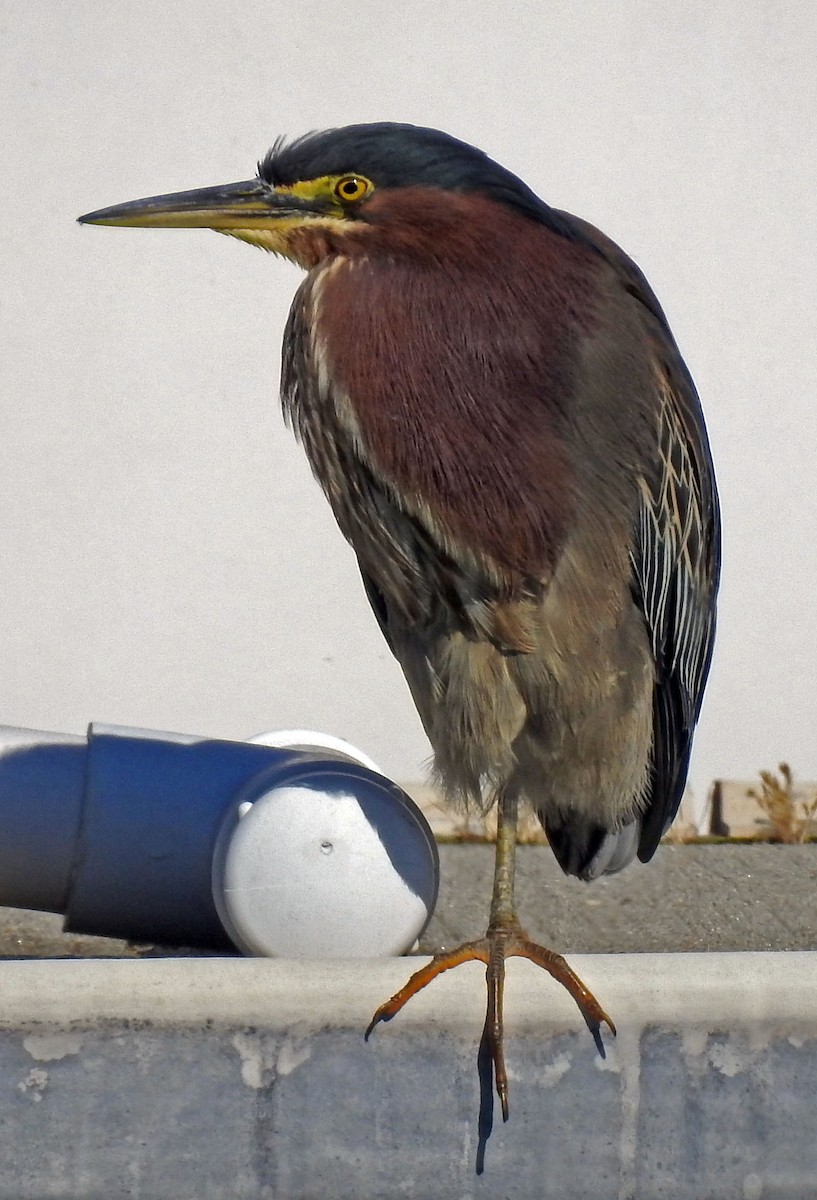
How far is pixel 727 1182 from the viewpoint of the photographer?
6.43 feet

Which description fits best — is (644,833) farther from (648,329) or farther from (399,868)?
(648,329)

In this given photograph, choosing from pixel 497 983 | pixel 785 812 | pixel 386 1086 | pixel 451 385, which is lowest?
pixel 386 1086

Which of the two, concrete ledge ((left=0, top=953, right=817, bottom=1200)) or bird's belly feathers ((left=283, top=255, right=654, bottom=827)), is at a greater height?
bird's belly feathers ((left=283, top=255, right=654, bottom=827))

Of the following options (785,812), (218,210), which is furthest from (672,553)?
(785,812)

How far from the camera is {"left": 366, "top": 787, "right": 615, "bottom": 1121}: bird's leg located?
1937 mm

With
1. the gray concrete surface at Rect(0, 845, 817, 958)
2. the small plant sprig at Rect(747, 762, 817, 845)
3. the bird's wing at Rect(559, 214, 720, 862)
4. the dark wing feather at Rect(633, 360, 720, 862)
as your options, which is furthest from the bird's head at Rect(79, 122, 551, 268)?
the small plant sprig at Rect(747, 762, 817, 845)

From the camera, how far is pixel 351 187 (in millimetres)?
2078

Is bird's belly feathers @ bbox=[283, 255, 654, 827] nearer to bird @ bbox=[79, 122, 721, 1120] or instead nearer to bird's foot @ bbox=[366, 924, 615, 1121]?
bird @ bbox=[79, 122, 721, 1120]

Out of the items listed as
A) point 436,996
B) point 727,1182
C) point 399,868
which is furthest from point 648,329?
point 727,1182

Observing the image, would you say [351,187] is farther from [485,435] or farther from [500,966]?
[500,966]

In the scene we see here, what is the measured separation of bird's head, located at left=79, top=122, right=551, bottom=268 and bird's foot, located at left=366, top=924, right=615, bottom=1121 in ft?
3.58

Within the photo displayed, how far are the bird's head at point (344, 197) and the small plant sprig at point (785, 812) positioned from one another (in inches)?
112

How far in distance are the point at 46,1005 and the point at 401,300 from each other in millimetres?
1120

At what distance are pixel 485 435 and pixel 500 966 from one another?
80cm
